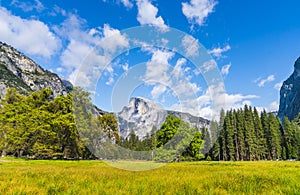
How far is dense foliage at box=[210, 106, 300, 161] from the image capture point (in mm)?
68875

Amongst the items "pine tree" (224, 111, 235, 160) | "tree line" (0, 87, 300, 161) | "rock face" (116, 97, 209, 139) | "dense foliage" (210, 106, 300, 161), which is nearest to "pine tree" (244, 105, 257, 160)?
"dense foliage" (210, 106, 300, 161)

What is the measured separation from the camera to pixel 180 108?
1455 cm

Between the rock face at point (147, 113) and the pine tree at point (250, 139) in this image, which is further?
the pine tree at point (250, 139)

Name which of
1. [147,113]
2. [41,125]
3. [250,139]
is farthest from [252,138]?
[41,125]

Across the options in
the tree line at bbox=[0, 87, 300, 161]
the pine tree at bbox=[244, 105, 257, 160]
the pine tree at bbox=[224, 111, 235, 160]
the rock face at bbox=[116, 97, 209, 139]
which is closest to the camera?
the rock face at bbox=[116, 97, 209, 139]

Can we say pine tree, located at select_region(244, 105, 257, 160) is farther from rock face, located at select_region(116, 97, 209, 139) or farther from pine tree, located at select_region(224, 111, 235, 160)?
rock face, located at select_region(116, 97, 209, 139)

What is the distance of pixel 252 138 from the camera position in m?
69.0

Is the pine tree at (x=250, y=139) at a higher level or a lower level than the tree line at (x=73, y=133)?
higher

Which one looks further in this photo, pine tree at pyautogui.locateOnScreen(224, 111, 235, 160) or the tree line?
pine tree at pyautogui.locateOnScreen(224, 111, 235, 160)

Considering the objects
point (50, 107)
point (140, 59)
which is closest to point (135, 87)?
point (140, 59)

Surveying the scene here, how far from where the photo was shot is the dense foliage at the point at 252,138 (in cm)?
6888

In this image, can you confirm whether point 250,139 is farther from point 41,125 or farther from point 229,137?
point 41,125

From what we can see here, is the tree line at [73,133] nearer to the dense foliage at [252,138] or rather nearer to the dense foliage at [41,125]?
the dense foliage at [41,125]

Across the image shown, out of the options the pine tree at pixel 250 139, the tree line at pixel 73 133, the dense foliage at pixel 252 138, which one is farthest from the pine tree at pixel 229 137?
the tree line at pixel 73 133
